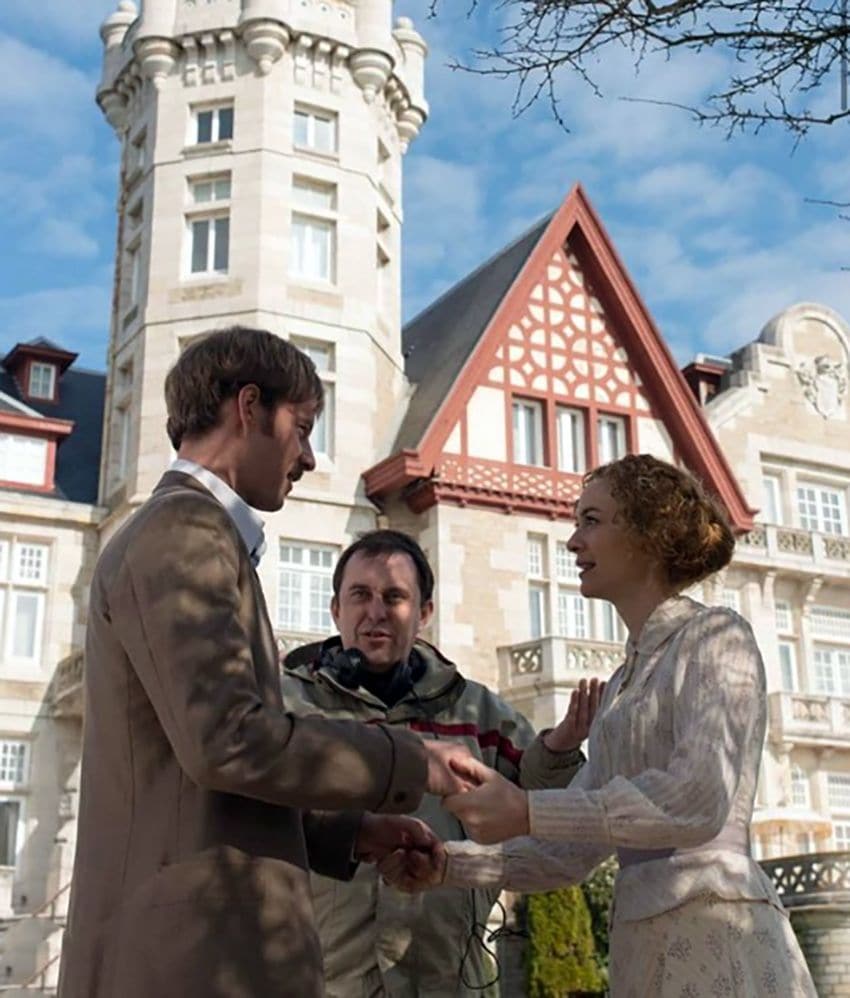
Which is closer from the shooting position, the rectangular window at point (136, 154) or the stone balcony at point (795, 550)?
the rectangular window at point (136, 154)

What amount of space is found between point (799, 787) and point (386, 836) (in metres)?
20.4

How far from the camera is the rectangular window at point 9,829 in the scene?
19.0 m

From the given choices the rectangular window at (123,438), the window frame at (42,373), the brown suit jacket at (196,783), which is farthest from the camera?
the window frame at (42,373)

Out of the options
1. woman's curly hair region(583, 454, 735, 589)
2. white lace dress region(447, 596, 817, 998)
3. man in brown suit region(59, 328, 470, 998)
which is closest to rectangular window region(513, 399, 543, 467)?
woman's curly hair region(583, 454, 735, 589)

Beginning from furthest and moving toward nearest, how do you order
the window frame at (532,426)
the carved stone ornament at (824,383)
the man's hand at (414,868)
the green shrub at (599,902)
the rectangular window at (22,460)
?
1. the carved stone ornament at (824,383)
2. the rectangular window at (22,460)
3. the window frame at (532,426)
4. the green shrub at (599,902)
5. the man's hand at (414,868)

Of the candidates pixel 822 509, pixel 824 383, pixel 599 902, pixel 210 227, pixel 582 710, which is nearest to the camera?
pixel 582 710

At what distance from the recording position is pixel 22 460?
70.4 feet

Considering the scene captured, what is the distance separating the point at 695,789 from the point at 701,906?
A: 0.29m

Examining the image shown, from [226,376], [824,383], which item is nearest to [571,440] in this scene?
[824,383]

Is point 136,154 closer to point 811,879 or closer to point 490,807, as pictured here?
point 811,879

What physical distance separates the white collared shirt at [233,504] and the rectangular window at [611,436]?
1955 centimetres

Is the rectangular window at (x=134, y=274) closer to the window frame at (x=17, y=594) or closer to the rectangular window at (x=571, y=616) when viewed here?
the window frame at (x=17, y=594)

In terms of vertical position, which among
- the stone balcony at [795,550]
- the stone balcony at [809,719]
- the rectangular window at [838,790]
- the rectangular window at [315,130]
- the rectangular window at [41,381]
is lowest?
the rectangular window at [838,790]

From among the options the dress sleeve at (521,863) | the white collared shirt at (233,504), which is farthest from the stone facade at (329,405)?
the white collared shirt at (233,504)
